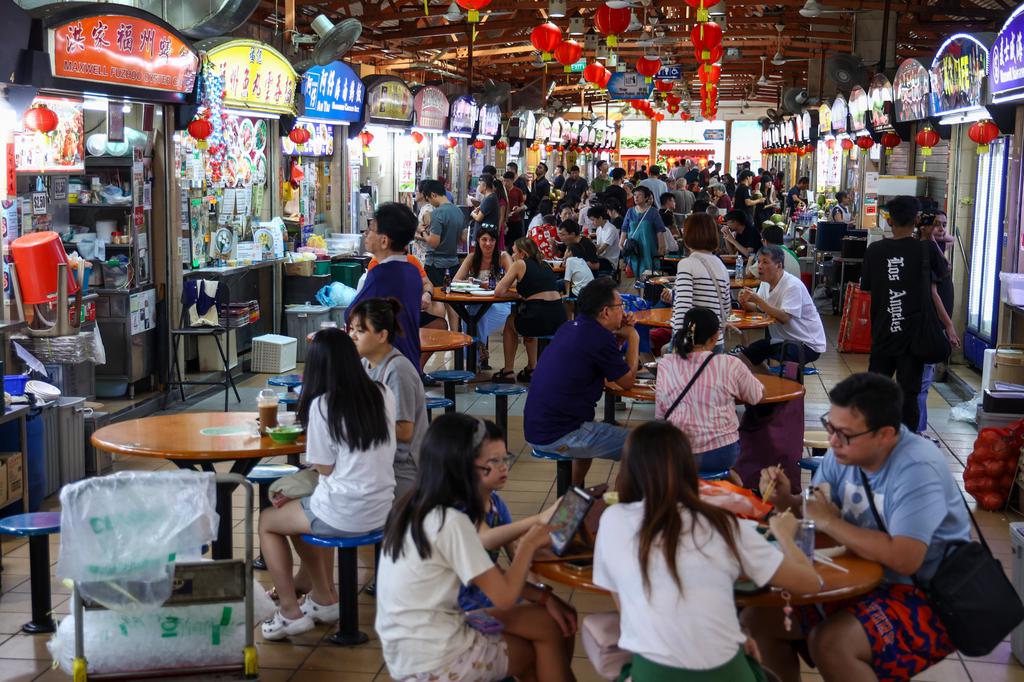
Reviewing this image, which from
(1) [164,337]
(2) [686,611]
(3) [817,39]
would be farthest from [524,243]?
(3) [817,39]

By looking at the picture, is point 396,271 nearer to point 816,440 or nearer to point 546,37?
point 816,440

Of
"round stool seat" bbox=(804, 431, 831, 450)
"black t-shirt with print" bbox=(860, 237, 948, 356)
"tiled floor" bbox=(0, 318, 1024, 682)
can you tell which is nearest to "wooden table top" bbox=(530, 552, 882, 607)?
"tiled floor" bbox=(0, 318, 1024, 682)

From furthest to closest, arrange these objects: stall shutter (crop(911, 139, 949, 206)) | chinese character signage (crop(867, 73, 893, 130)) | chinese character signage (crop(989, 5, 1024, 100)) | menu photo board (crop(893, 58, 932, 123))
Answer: stall shutter (crop(911, 139, 949, 206)) < chinese character signage (crop(867, 73, 893, 130)) < menu photo board (crop(893, 58, 932, 123)) < chinese character signage (crop(989, 5, 1024, 100))

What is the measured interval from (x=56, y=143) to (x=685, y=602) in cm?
654

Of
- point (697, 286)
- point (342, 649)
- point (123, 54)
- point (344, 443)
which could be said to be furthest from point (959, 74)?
point (342, 649)

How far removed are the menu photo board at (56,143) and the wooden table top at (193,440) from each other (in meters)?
3.16

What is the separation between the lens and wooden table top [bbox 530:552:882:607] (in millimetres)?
3182

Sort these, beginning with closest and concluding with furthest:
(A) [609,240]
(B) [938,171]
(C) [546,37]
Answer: (C) [546,37] < (A) [609,240] < (B) [938,171]

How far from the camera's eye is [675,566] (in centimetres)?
293

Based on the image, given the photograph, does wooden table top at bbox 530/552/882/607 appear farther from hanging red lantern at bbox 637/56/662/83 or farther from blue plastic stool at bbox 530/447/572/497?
hanging red lantern at bbox 637/56/662/83

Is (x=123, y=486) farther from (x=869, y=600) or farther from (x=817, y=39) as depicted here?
(x=817, y=39)

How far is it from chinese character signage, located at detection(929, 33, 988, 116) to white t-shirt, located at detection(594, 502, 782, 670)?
7.06 m

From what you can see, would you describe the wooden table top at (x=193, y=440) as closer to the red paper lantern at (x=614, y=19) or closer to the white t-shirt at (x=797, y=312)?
the white t-shirt at (x=797, y=312)

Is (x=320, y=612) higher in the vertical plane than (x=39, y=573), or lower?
lower
